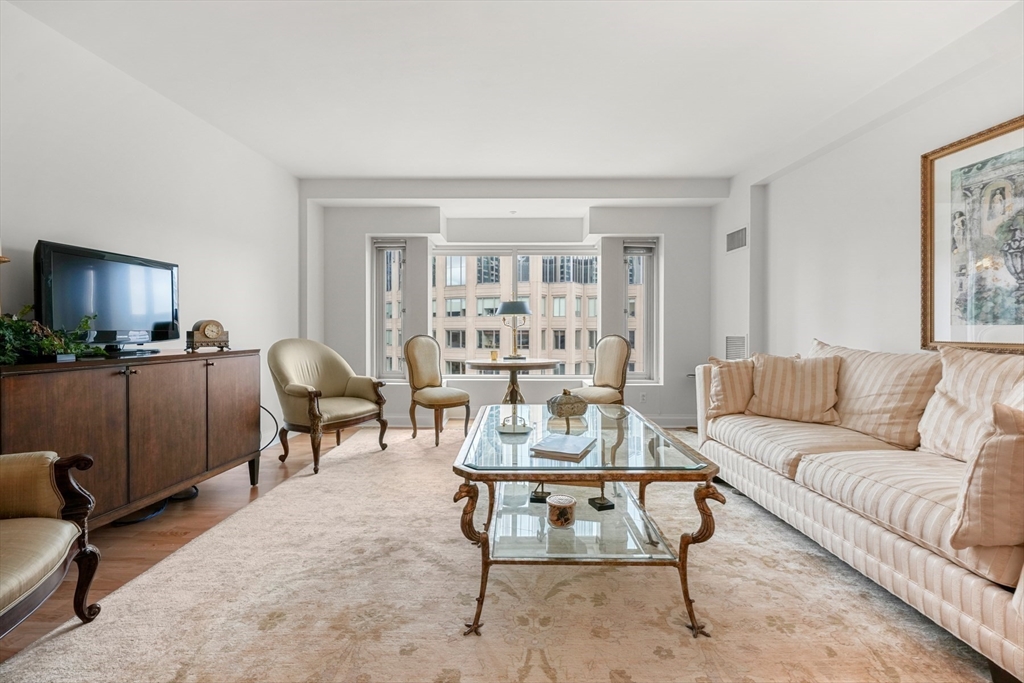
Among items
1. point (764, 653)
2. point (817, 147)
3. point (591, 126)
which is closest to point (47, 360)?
point (764, 653)

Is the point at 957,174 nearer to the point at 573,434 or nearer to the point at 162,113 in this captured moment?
the point at 573,434

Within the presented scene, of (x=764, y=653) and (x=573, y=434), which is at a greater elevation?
(x=573, y=434)

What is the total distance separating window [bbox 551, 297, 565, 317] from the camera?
654 cm

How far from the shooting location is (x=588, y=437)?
8.02 feet

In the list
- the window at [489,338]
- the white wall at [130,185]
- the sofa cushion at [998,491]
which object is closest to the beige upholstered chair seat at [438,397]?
the white wall at [130,185]

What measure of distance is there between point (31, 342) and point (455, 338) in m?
4.61

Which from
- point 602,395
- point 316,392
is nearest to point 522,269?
point 602,395

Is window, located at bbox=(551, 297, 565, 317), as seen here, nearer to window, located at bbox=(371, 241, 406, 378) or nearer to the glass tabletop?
window, located at bbox=(371, 241, 406, 378)

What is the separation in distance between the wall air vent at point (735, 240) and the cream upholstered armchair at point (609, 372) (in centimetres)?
144

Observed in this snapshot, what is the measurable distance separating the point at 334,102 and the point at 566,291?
3.70 meters

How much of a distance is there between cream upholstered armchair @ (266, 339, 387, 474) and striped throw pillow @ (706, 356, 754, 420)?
266 cm

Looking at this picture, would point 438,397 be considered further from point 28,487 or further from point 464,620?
point 28,487

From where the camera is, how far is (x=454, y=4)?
2.40 metres

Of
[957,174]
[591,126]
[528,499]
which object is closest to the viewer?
[528,499]
